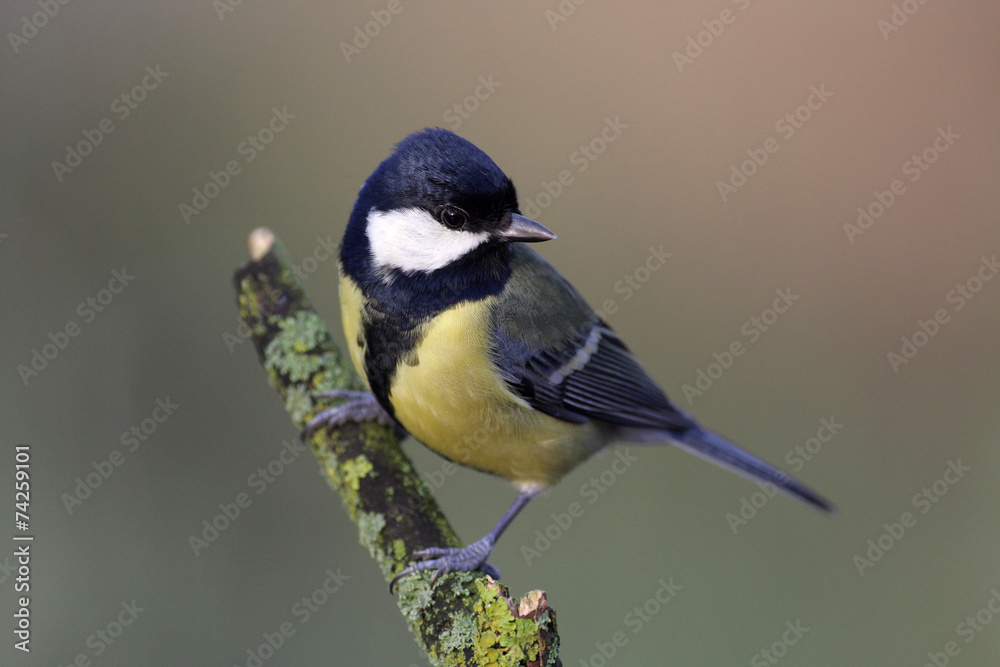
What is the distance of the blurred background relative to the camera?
410cm

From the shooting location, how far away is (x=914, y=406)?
541 cm

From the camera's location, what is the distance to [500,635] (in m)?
2.20

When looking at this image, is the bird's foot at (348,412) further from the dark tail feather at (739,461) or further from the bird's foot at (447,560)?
the dark tail feather at (739,461)

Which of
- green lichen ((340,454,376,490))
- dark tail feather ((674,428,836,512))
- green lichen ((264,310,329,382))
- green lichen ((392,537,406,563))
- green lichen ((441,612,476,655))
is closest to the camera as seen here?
green lichen ((441,612,476,655))

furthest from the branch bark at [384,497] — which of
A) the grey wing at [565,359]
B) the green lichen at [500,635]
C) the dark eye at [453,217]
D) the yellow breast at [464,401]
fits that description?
the dark eye at [453,217]

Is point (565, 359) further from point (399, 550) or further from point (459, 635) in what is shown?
point (459, 635)

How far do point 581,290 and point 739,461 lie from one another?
210 centimetres

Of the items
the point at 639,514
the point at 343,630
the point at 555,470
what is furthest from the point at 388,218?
the point at 639,514

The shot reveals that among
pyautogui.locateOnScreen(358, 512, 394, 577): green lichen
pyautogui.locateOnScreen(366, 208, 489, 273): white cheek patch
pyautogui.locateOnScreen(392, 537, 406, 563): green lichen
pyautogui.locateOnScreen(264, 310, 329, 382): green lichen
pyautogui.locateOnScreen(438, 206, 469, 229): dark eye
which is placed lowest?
pyautogui.locateOnScreen(358, 512, 394, 577): green lichen

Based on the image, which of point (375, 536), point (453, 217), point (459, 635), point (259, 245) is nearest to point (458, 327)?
point (453, 217)

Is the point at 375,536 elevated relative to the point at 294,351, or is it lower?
lower

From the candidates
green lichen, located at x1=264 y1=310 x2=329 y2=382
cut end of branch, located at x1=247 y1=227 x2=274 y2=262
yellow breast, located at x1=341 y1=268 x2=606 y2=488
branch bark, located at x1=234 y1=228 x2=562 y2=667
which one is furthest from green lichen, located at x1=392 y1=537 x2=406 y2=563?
cut end of branch, located at x1=247 y1=227 x2=274 y2=262

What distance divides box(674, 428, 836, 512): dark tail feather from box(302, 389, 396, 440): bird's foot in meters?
1.33

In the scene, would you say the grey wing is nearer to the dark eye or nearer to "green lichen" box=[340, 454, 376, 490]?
the dark eye
